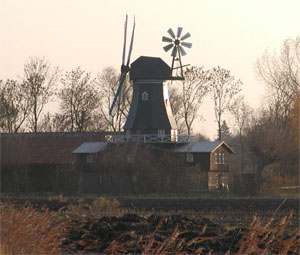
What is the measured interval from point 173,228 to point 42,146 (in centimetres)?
3889

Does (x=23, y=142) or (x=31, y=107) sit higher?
(x=31, y=107)

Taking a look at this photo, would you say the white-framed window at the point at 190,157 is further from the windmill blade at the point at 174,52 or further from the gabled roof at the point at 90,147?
the windmill blade at the point at 174,52

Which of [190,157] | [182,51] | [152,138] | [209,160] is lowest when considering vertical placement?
[209,160]

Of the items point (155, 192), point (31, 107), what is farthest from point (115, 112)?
point (155, 192)

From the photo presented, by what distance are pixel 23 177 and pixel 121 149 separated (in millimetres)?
A: 6244

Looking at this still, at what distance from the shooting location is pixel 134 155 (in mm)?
48719

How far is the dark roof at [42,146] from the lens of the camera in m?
50.8

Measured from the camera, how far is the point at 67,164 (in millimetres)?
51188

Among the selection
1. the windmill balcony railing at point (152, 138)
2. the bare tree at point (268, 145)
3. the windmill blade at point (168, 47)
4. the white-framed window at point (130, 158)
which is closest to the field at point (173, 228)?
the white-framed window at point (130, 158)

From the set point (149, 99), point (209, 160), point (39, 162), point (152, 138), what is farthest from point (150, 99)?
point (39, 162)

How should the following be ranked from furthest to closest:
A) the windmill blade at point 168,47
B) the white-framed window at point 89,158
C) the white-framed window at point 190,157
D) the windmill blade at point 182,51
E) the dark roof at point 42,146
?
1. the windmill blade at point 182,51
2. the windmill blade at point 168,47
3. the white-framed window at point 190,157
4. the white-framed window at point 89,158
5. the dark roof at point 42,146

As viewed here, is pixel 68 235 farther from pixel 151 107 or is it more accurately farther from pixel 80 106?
pixel 80 106

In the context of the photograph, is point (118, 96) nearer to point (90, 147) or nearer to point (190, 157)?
point (90, 147)

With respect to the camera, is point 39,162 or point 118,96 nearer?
point 39,162
